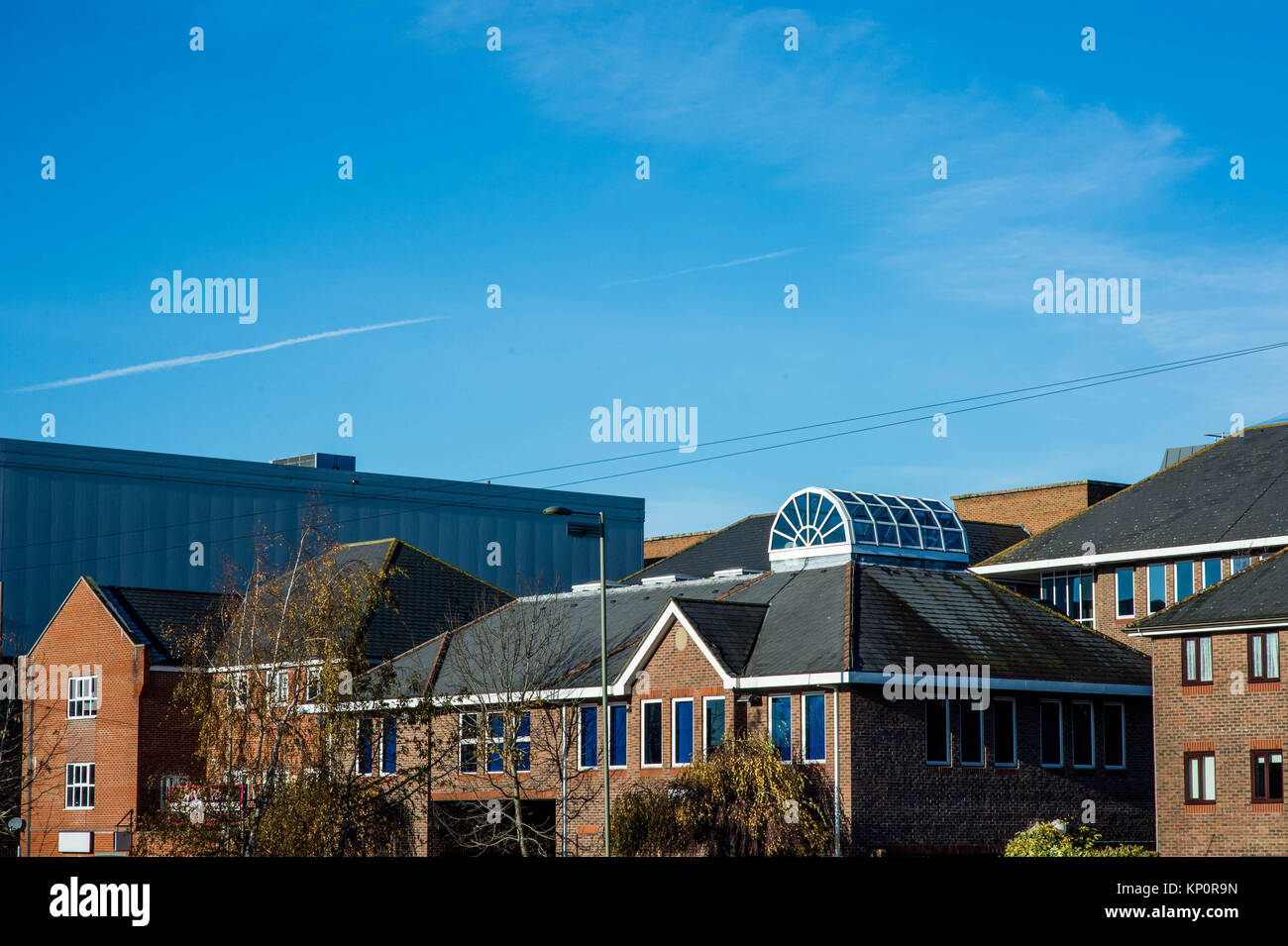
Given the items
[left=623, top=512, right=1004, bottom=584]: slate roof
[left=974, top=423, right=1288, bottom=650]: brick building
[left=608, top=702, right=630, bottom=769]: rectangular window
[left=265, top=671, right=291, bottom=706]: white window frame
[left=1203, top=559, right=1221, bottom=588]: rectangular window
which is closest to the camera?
[left=265, top=671, right=291, bottom=706]: white window frame

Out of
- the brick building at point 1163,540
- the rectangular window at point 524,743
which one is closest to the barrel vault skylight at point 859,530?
the brick building at point 1163,540

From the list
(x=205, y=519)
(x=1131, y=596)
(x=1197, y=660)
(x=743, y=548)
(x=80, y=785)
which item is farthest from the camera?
(x=205, y=519)

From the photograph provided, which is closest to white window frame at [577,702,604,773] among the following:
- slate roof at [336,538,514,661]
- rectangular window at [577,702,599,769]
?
rectangular window at [577,702,599,769]

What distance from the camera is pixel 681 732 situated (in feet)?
138

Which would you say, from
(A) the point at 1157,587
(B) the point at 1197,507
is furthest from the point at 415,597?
(B) the point at 1197,507

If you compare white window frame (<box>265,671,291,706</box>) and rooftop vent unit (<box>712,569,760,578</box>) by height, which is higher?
rooftop vent unit (<box>712,569,760,578</box>)

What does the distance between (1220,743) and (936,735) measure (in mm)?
7319

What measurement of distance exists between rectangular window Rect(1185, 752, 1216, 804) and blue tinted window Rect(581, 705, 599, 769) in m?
16.1

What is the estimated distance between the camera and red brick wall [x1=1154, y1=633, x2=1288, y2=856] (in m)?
38.4

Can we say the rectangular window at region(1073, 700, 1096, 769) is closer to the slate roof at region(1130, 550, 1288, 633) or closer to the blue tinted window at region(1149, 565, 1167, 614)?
the slate roof at region(1130, 550, 1288, 633)

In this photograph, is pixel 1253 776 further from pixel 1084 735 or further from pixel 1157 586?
pixel 1157 586

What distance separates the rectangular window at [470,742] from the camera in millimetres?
45531

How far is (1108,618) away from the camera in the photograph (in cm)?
5172
